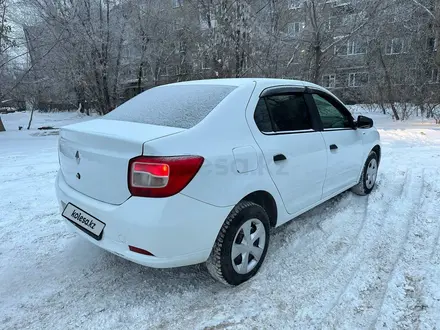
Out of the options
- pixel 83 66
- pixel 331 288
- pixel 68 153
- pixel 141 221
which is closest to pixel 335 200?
pixel 331 288

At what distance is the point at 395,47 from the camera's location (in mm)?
15375

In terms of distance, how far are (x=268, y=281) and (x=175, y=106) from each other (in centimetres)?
161

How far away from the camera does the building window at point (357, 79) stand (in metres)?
17.8

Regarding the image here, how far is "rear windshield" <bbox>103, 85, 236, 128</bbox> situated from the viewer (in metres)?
2.34

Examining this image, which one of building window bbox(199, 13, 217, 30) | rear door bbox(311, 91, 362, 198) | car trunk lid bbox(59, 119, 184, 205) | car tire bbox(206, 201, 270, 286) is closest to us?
car trunk lid bbox(59, 119, 184, 205)

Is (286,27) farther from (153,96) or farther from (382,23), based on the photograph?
(153,96)

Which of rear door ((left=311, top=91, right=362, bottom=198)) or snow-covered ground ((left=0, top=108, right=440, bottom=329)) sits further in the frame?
rear door ((left=311, top=91, right=362, bottom=198))

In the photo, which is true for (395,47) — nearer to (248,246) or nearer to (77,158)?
(248,246)

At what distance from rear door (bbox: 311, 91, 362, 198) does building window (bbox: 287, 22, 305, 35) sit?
12.3 metres

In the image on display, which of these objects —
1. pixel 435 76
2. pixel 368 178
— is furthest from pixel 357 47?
pixel 368 178

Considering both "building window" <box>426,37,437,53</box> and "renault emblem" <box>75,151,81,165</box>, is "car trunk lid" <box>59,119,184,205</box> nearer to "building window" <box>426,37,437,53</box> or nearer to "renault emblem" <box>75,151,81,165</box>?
"renault emblem" <box>75,151,81,165</box>

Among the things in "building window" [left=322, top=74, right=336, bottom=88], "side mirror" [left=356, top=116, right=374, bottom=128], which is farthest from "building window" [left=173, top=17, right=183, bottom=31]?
"side mirror" [left=356, top=116, right=374, bottom=128]

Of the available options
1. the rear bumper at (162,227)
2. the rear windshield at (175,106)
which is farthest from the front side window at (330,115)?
the rear bumper at (162,227)

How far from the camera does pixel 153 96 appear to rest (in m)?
2.99
